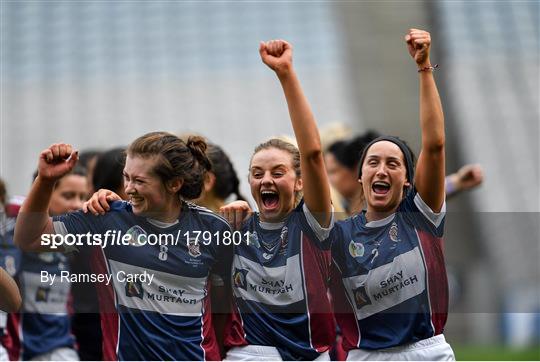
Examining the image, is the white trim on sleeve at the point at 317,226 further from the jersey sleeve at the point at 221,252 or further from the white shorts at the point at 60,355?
the white shorts at the point at 60,355

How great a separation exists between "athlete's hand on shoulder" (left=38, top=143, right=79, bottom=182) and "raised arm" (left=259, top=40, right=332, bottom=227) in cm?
73

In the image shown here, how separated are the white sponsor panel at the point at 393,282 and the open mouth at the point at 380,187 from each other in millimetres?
236

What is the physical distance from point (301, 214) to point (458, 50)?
51.2ft

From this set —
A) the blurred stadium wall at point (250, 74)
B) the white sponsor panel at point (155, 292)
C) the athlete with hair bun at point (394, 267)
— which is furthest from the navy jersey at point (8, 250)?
the blurred stadium wall at point (250, 74)

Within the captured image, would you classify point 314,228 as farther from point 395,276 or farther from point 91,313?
point 91,313

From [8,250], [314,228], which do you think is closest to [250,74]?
[8,250]

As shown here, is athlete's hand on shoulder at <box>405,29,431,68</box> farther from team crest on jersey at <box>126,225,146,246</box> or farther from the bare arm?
the bare arm

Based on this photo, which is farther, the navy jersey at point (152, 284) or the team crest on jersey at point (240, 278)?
the team crest on jersey at point (240, 278)

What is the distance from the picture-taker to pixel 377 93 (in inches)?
688

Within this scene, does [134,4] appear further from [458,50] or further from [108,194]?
[108,194]

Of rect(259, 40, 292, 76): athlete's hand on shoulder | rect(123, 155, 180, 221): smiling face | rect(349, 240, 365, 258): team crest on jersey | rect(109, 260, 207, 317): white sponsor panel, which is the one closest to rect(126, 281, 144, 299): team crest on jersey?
rect(109, 260, 207, 317): white sponsor panel

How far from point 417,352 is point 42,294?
166cm

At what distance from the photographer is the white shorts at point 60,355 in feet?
14.3

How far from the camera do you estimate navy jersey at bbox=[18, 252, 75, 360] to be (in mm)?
3764
